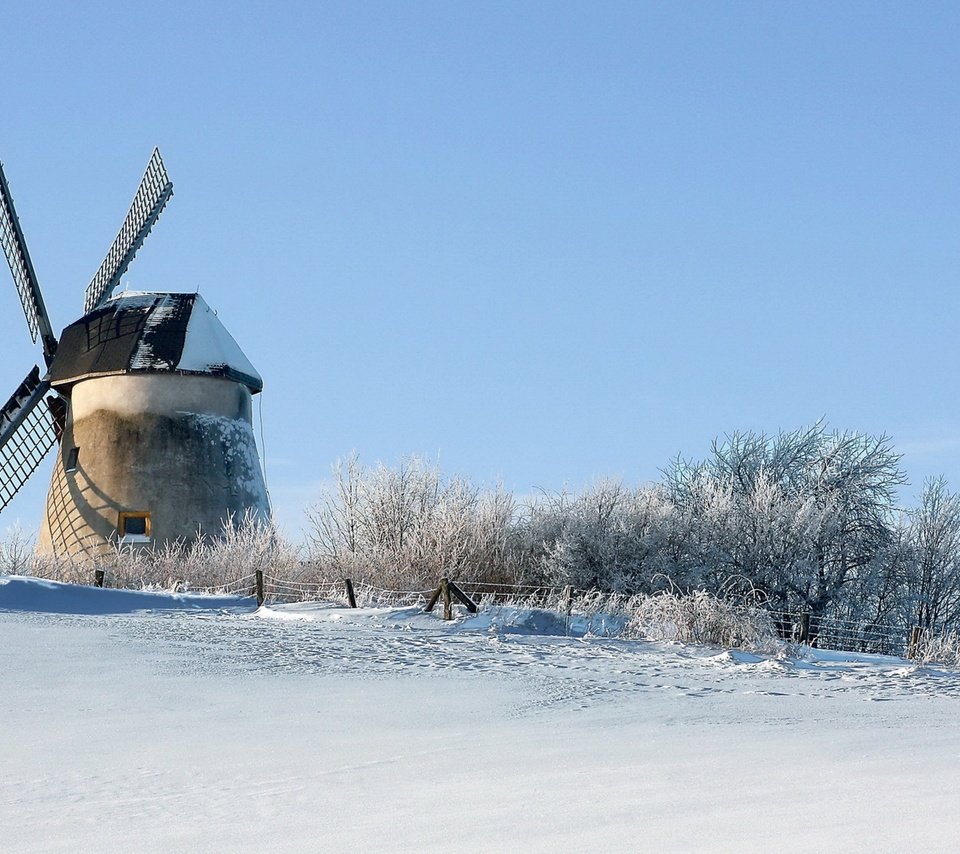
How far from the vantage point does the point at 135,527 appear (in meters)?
21.5

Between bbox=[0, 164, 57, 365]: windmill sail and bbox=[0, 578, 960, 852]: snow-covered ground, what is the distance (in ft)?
44.6

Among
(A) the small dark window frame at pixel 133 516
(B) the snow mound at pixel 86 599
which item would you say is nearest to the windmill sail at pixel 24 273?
(A) the small dark window frame at pixel 133 516

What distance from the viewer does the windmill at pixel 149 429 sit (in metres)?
21.5

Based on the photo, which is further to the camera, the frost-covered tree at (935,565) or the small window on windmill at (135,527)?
the frost-covered tree at (935,565)

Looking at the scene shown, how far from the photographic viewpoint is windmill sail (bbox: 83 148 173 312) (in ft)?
83.7

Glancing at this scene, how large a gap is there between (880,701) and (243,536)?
46.6 ft

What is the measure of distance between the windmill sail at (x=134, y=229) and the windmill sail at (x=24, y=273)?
42.1 inches

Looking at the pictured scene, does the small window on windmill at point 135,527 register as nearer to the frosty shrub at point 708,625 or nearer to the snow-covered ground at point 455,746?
the snow-covered ground at point 455,746

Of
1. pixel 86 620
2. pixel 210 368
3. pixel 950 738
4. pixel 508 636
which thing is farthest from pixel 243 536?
pixel 950 738

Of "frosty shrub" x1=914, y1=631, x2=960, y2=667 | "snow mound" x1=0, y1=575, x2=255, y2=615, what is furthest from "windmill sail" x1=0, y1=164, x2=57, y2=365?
"frosty shrub" x1=914, y1=631, x2=960, y2=667

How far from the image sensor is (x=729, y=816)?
14.2ft

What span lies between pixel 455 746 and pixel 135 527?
53.6ft

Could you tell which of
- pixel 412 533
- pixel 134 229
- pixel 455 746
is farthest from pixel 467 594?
pixel 455 746

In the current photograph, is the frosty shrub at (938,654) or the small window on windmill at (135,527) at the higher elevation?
the small window on windmill at (135,527)
